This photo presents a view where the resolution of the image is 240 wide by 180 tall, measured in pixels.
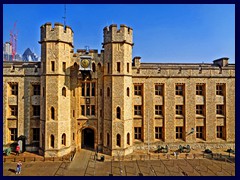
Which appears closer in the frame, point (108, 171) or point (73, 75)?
point (108, 171)

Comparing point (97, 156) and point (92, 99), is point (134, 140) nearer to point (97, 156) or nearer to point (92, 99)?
point (97, 156)

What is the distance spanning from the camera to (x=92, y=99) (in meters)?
25.6

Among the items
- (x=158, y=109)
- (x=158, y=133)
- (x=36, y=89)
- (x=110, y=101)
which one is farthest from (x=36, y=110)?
(x=158, y=133)

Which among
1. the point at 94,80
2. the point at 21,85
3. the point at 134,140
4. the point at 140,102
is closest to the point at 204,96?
the point at 140,102

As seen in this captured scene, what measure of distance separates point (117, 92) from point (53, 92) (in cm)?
835

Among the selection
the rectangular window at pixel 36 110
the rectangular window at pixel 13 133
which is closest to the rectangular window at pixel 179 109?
the rectangular window at pixel 36 110

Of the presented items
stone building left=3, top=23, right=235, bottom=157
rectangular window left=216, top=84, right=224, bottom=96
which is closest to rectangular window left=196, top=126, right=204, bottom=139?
stone building left=3, top=23, right=235, bottom=157

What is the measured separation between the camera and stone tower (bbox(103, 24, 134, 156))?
77.7 ft

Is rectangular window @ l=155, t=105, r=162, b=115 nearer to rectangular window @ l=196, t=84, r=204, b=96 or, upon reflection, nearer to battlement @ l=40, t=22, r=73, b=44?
rectangular window @ l=196, t=84, r=204, b=96

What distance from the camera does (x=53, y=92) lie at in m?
23.3

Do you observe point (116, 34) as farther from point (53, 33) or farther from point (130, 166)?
point (130, 166)

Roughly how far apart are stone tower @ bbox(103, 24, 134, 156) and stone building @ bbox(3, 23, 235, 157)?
127 millimetres

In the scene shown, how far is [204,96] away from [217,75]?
12.1 feet

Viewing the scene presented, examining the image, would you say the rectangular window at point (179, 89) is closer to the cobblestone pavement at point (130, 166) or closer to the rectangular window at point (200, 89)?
the rectangular window at point (200, 89)
